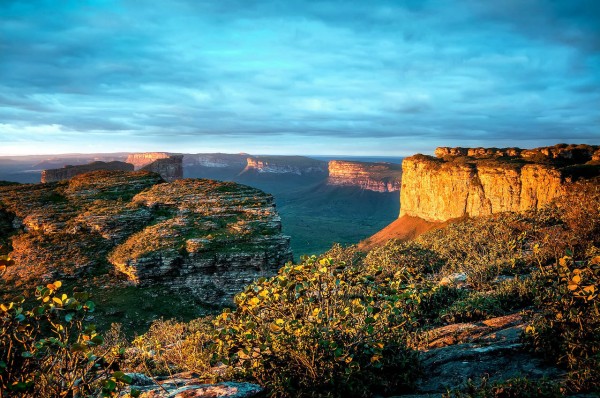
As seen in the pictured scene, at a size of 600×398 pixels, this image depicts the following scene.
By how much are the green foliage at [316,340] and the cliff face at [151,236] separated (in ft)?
130

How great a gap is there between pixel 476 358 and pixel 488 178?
93.4 meters

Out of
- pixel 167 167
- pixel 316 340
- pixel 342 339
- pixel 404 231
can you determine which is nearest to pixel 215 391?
pixel 316 340

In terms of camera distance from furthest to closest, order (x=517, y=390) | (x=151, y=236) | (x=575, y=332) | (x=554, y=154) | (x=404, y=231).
Result: (x=404, y=231)
(x=554, y=154)
(x=151, y=236)
(x=575, y=332)
(x=517, y=390)

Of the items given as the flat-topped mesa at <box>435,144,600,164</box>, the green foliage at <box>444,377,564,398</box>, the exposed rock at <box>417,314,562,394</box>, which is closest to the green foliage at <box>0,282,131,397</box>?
the green foliage at <box>444,377,564,398</box>

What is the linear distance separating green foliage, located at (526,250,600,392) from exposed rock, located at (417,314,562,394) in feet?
1.27

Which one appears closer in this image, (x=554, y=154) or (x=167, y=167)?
(x=554, y=154)

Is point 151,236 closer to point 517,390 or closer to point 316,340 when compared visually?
point 316,340

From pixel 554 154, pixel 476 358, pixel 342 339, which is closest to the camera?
pixel 342 339

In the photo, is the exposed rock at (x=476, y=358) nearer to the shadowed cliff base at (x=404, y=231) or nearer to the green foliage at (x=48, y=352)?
the green foliage at (x=48, y=352)

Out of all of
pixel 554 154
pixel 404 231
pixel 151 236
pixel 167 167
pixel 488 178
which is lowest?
pixel 404 231

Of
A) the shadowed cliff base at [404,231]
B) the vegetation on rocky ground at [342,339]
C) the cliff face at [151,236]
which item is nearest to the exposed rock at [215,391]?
the vegetation on rocky ground at [342,339]

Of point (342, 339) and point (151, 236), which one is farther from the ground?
point (342, 339)

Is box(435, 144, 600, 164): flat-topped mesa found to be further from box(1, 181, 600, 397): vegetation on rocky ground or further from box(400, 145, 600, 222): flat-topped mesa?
box(1, 181, 600, 397): vegetation on rocky ground

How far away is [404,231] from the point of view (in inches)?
4247
